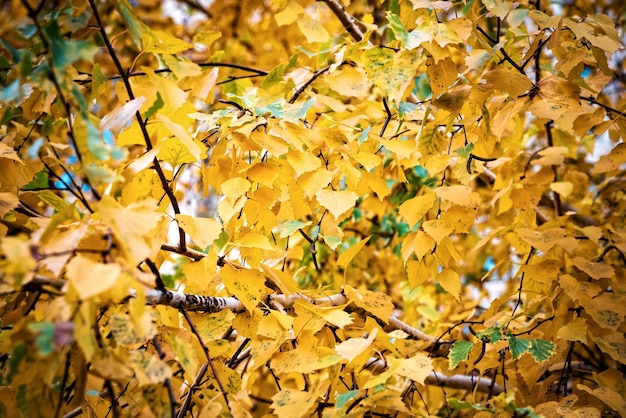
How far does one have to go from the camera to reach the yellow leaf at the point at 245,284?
2.66ft

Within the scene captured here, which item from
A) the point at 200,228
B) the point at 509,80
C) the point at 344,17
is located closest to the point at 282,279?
the point at 200,228

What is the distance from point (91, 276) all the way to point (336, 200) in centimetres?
47

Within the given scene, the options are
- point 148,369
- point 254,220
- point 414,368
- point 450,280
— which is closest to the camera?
point 148,369

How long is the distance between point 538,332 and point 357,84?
25.6 inches

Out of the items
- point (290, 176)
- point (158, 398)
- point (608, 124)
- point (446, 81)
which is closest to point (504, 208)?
point (608, 124)

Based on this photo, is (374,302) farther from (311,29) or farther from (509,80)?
(311,29)

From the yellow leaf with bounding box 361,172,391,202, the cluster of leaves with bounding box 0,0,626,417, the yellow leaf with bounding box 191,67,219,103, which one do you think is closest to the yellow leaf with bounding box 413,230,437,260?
the cluster of leaves with bounding box 0,0,626,417

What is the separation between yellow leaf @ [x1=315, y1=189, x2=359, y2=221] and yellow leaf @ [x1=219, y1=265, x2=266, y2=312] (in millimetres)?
162

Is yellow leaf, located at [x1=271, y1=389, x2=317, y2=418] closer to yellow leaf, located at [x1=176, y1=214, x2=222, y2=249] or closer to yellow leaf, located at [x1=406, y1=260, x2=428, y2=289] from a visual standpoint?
yellow leaf, located at [x1=176, y1=214, x2=222, y2=249]

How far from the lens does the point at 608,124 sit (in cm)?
110

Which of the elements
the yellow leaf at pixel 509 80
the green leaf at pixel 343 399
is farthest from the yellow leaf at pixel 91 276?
the yellow leaf at pixel 509 80

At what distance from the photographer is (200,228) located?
750 millimetres

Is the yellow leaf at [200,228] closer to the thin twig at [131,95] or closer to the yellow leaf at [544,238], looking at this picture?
the thin twig at [131,95]

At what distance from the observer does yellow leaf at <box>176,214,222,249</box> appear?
73 cm
